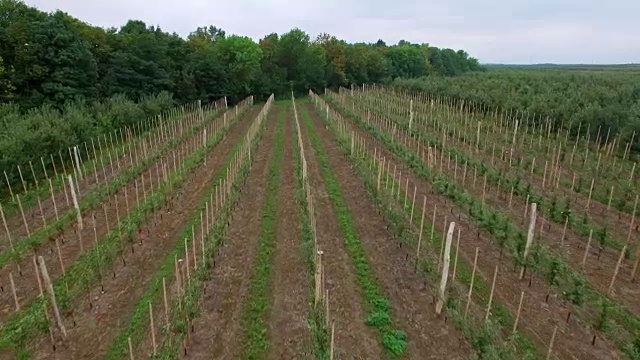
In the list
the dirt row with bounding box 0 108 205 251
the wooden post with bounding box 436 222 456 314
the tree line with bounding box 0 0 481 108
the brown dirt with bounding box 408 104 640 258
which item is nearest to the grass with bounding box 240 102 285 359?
the wooden post with bounding box 436 222 456 314

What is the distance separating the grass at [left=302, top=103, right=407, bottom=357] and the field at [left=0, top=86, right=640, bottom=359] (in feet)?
0.14

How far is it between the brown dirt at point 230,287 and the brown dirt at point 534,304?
17.5ft

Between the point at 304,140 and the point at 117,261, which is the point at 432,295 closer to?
the point at 117,261

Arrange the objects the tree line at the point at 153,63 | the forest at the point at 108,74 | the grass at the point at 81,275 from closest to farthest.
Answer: the grass at the point at 81,275 < the forest at the point at 108,74 < the tree line at the point at 153,63

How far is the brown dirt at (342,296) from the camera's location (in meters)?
7.93

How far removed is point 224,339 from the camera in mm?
8211

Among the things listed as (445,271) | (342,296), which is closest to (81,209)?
(342,296)

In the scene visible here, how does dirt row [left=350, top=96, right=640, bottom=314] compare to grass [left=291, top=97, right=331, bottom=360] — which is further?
dirt row [left=350, top=96, right=640, bottom=314]

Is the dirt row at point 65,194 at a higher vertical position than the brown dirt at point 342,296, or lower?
higher

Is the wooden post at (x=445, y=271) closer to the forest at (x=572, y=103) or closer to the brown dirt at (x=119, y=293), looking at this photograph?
the brown dirt at (x=119, y=293)

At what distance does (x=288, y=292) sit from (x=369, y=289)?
1.76 meters

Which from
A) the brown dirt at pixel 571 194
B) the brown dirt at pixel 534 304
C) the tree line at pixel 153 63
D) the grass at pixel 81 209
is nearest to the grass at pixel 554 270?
the brown dirt at pixel 534 304

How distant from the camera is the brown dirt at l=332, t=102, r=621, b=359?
789 centimetres

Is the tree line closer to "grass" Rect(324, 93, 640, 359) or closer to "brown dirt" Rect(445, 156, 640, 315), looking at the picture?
"grass" Rect(324, 93, 640, 359)
